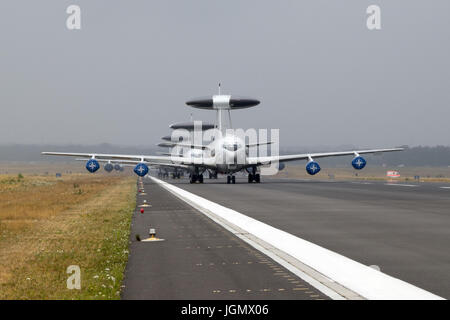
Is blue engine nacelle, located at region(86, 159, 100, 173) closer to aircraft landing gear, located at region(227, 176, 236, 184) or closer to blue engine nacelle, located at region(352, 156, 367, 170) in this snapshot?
aircraft landing gear, located at region(227, 176, 236, 184)

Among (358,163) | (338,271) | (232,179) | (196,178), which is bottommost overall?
(338,271)

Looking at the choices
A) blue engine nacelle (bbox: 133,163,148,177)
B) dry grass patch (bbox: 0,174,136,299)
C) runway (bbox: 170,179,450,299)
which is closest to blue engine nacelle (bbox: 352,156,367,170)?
blue engine nacelle (bbox: 133,163,148,177)

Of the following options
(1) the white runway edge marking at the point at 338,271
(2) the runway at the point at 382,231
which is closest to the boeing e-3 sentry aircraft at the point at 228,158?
(2) the runway at the point at 382,231

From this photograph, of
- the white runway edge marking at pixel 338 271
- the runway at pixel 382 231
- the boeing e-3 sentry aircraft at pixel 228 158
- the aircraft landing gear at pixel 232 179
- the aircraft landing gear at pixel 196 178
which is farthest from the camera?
the aircraft landing gear at pixel 196 178

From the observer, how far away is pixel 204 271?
11.0m

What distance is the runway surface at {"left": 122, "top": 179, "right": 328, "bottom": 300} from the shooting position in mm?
8961

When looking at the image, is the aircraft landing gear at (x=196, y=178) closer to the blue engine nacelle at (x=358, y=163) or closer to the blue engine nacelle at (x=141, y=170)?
the blue engine nacelle at (x=141, y=170)

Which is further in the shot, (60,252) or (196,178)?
(196,178)

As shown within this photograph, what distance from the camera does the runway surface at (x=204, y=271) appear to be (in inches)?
353

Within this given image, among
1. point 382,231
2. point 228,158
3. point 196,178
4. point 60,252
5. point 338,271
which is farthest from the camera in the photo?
point 196,178

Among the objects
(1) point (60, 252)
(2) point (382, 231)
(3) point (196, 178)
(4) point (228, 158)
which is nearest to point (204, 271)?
(1) point (60, 252)

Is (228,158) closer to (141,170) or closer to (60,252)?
(141,170)

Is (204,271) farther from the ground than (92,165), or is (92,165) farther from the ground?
(92,165)
